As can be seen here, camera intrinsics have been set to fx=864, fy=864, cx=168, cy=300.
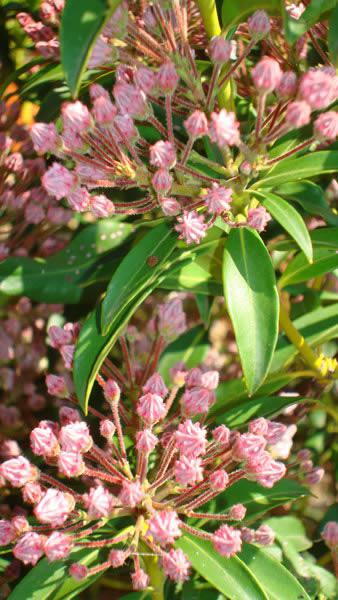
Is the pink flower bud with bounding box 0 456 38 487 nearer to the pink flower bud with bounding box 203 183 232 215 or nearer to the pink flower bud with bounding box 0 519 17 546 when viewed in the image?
the pink flower bud with bounding box 0 519 17 546

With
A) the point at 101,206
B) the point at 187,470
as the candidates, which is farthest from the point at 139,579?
the point at 101,206

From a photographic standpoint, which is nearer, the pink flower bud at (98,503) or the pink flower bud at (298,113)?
the pink flower bud at (298,113)

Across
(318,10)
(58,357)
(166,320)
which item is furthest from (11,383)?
(318,10)

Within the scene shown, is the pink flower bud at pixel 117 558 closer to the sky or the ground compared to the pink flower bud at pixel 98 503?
closer to the ground

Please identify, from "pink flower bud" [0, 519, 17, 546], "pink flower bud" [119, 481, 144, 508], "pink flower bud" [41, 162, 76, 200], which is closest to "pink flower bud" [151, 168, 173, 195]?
"pink flower bud" [41, 162, 76, 200]

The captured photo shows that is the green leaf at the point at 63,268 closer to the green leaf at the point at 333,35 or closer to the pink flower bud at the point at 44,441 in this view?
the pink flower bud at the point at 44,441

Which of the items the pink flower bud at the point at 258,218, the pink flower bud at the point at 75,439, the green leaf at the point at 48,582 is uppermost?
the pink flower bud at the point at 258,218

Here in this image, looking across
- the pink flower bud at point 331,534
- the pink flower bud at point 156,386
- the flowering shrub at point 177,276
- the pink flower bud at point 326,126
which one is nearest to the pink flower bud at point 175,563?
the flowering shrub at point 177,276

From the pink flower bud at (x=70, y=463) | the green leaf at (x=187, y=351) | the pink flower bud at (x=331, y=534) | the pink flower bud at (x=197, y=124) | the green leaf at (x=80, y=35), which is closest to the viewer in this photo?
the green leaf at (x=80, y=35)
